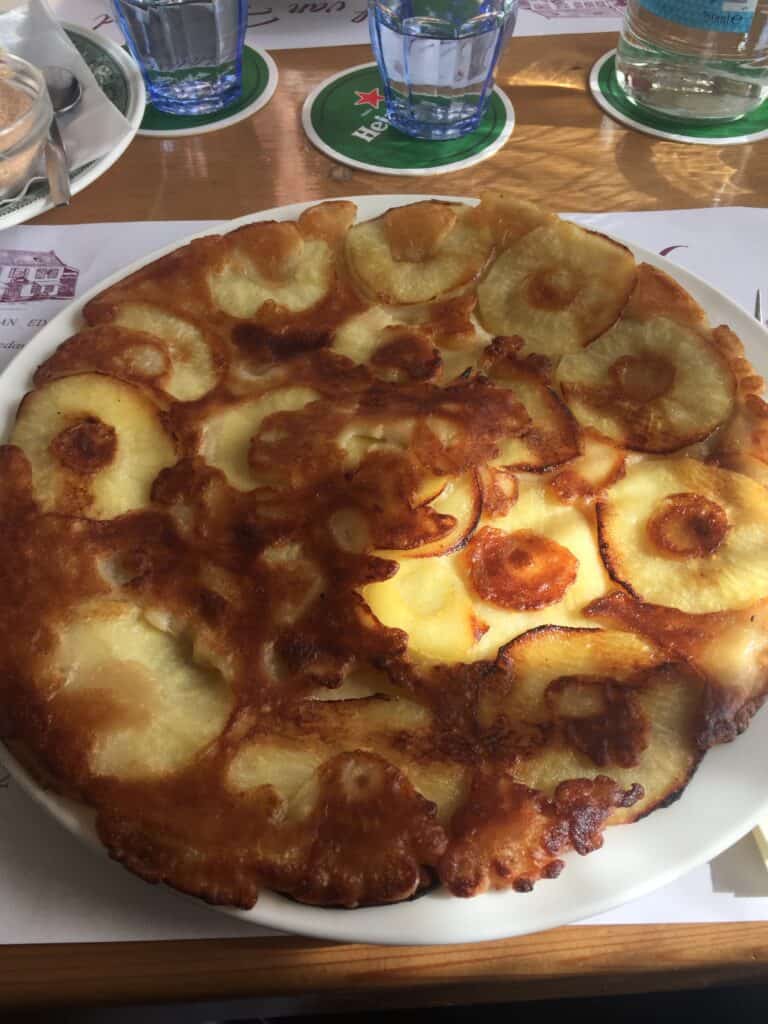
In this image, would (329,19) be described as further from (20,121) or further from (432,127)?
(20,121)

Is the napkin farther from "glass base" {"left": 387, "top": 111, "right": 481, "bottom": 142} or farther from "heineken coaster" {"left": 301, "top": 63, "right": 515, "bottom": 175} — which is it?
"glass base" {"left": 387, "top": 111, "right": 481, "bottom": 142}

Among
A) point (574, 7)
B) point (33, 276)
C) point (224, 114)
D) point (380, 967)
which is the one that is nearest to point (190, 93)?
point (224, 114)

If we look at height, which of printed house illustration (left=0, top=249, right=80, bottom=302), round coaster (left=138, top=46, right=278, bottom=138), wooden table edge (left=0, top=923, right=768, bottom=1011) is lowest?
wooden table edge (left=0, top=923, right=768, bottom=1011)

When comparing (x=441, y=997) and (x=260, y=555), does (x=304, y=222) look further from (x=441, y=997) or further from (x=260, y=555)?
(x=441, y=997)

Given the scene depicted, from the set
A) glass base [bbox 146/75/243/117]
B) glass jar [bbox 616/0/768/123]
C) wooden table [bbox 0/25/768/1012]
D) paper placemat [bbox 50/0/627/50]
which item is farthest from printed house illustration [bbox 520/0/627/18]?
glass base [bbox 146/75/243/117]

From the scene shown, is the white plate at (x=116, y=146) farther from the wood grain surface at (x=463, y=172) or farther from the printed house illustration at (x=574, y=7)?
the printed house illustration at (x=574, y=7)

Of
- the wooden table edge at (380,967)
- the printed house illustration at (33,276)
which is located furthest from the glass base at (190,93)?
the wooden table edge at (380,967)

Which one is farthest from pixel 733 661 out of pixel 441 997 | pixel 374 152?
pixel 374 152
